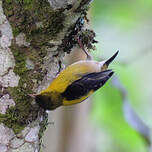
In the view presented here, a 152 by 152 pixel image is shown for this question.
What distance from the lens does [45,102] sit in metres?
2.40

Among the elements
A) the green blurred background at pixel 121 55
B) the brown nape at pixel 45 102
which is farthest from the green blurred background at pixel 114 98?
the brown nape at pixel 45 102

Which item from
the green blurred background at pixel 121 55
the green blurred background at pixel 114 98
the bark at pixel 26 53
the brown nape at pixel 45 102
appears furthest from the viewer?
the green blurred background at pixel 121 55

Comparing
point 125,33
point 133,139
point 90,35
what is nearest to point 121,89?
point 90,35

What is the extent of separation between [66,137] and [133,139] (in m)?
0.81

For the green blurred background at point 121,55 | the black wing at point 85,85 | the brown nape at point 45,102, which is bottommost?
the brown nape at point 45,102

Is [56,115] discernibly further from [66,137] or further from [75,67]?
[75,67]

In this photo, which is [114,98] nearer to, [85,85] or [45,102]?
[85,85]

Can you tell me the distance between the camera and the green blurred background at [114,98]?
3.45 m

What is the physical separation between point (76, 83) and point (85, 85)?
0.09 meters

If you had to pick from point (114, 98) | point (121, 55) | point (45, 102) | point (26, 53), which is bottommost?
point (45, 102)

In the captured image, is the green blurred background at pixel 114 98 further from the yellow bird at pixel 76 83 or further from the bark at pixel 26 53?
the bark at pixel 26 53

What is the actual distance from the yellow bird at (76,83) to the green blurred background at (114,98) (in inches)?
19.1

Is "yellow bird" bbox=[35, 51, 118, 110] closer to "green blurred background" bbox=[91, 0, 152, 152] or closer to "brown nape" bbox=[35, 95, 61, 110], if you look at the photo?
"brown nape" bbox=[35, 95, 61, 110]

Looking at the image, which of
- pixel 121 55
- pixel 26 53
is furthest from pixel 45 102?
pixel 121 55
